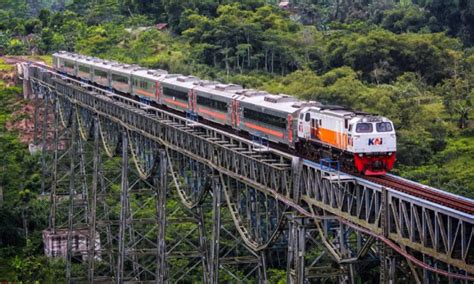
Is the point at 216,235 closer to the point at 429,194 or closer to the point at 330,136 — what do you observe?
the point at 330,136

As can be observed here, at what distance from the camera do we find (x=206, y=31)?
79.0 metres

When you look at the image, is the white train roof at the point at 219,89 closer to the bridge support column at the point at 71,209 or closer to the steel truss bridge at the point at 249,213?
the steel truss bridge at the point at 249,213

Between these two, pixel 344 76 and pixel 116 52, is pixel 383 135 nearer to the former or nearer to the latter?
pixel 344 76

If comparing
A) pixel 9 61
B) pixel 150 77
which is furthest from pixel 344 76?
pixel 9 61

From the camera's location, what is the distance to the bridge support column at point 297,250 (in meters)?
22.2

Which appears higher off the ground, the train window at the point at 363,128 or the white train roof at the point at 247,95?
the train window at the point at 363,128

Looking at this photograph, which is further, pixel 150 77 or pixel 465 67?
pixel 465 67

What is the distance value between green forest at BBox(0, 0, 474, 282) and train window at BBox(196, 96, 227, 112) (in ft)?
38.3

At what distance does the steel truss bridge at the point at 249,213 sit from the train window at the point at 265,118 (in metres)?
1.25

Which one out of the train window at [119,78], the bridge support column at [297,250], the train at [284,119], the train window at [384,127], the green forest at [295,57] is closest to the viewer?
the bridge support column at [297,250]

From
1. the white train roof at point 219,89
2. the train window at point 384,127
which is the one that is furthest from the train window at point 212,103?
the train window at point 384,127

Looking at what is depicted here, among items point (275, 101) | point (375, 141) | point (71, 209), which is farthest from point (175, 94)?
point (375, 141)

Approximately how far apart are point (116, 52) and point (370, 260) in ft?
209

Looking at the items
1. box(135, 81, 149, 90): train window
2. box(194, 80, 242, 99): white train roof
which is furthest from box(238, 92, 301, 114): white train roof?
box(135, 81, 149, 90): train window
